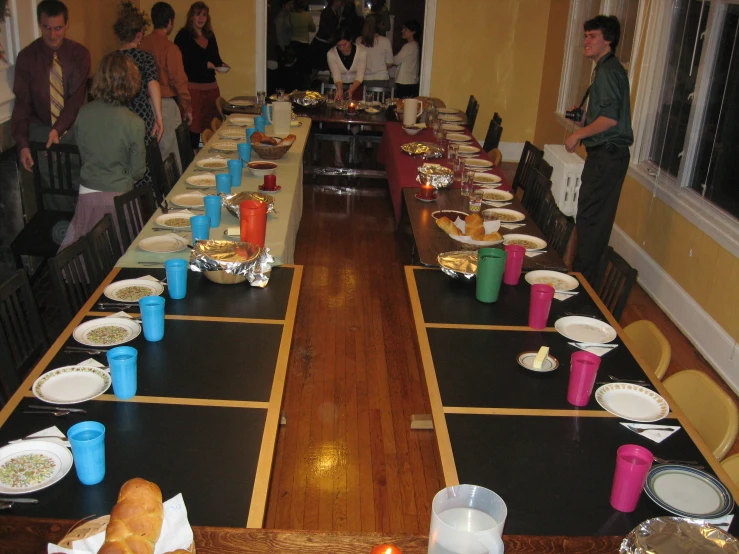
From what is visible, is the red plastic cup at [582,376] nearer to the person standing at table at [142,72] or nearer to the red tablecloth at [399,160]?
the red tablecloth at [399,160]

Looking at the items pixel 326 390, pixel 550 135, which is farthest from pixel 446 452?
pixel 550 135

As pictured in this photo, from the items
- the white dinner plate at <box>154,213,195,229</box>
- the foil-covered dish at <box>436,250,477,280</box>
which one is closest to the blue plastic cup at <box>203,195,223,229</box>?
the white dinner plate at <box>154,213,195,229</box>

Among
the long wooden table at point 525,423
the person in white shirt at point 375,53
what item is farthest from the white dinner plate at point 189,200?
the person in white shirt at point 375,53

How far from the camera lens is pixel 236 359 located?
7.80 ft

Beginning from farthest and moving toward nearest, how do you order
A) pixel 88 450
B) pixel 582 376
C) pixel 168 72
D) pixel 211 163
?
pixel 168 72
pixel 211 163
pixel 582 376
pixel 88 450

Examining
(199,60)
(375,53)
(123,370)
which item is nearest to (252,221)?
(123,370)

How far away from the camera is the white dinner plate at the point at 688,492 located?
1.76 m

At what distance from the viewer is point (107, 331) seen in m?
2.47

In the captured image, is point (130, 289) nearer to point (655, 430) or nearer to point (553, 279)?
point (553, 279)

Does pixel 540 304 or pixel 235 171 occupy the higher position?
pixel 235 171

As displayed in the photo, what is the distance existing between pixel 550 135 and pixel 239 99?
3.15 metres

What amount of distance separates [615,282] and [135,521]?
2216 mm

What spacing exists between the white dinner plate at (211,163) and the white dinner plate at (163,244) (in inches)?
46.5

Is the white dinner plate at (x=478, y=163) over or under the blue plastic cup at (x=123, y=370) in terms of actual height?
over
